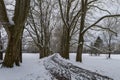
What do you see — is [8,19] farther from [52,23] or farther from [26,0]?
[52,23]

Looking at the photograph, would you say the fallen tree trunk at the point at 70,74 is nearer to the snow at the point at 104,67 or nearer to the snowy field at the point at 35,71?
the snowy field at the point at 35,71

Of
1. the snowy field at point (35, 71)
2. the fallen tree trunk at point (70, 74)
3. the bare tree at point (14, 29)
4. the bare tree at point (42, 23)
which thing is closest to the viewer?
the snowy field at point (35, 71)

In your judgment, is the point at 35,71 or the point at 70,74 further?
the point at 70,74

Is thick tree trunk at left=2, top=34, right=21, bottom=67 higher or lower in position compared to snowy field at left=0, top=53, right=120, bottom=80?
higher

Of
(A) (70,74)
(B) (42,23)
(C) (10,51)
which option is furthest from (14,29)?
(B) (42,23)

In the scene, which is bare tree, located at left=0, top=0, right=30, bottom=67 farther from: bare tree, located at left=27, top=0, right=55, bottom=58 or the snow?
bare tree, located at left=27, top=0, right=55, bottom=58

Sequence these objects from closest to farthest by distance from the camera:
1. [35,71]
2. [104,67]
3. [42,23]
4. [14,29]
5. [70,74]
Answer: [35,71], [14,29], [70,74], [104,67], [42,23]

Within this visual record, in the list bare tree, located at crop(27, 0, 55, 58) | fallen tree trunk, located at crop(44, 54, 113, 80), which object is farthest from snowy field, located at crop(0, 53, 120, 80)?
bare tree, located at crop(27, 0, 55, 58)

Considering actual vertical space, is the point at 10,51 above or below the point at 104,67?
above

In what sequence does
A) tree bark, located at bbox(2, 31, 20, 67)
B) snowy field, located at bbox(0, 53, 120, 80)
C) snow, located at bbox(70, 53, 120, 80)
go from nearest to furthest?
snowy field, located at bbox(0, 53, 120, 80), tree bark, located at bbox(2, 31, 20, 67), snow, located at bbox(70, 53, 120, 80)

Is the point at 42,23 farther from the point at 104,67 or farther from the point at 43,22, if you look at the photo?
the point at 104,67

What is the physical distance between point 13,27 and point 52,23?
1216 inches

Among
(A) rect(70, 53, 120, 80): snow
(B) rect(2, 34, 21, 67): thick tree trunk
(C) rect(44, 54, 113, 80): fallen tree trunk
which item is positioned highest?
(B) rect(2, 34, 21, 67): thick tree trunk

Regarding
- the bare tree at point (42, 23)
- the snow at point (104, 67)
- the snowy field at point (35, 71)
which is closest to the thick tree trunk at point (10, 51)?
the snowy field at point (35, 71)
